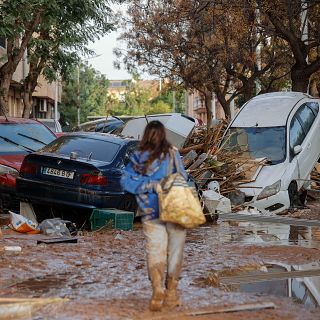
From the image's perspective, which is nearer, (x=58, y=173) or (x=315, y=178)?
(x=58, y=173)

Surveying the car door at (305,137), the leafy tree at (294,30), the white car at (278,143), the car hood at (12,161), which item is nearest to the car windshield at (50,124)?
the leafy tree at (294,30)

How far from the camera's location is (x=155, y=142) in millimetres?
5812

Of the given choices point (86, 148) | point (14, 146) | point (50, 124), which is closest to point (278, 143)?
point (86, 148)

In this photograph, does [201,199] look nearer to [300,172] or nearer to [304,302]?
[300,172]

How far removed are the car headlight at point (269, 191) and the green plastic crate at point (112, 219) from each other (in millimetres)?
3707

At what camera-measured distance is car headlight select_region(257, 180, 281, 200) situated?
1346cm

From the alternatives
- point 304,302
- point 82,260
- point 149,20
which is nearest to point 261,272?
point 304,302

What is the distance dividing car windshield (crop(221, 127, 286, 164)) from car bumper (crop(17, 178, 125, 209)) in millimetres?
4796

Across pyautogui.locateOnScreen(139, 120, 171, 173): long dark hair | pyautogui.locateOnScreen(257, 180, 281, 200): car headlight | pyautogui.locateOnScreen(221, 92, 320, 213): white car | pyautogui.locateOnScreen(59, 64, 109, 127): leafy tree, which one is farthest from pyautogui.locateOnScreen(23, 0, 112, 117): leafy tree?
pyautogui.locateOnScreen(59, 64, 109, 127): leafy tree

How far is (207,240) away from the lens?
1023 cm

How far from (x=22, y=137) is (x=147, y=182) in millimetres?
8421

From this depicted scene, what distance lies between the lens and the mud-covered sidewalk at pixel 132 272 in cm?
585

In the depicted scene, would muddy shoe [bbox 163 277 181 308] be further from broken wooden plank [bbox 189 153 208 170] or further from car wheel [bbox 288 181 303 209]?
car wheel [bbox 288 181 303 209]

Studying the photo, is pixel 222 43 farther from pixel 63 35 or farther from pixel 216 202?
pixel 216 202
